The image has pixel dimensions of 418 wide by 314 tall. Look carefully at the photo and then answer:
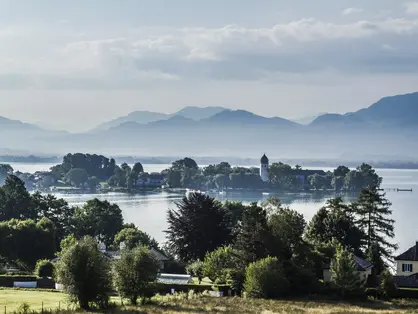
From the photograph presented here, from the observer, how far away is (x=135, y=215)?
11644 cm

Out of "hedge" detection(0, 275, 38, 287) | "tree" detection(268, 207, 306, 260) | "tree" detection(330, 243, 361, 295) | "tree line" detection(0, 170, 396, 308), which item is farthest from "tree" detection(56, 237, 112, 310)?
"tree" detection(330, 243, 361, 295)

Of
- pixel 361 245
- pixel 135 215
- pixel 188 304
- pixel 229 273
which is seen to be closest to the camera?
pixel 188 304

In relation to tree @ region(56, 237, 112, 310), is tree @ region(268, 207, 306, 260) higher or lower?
higher

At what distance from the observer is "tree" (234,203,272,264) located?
5053 cm

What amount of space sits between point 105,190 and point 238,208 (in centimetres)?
12545

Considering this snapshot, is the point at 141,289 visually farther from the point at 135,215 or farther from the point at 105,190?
the point at 105,190

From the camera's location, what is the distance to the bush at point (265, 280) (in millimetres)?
46938

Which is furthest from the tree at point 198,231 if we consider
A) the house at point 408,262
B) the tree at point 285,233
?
the house at point 408,262

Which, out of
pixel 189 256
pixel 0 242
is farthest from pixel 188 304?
pixel 0 242

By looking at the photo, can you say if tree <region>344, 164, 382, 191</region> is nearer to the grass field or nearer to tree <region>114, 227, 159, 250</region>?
tree <region>114, 227, 159, 250</region>

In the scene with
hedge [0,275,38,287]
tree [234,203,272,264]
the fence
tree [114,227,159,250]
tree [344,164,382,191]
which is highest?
tree [344,164,382,191]

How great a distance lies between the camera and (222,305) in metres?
41.6

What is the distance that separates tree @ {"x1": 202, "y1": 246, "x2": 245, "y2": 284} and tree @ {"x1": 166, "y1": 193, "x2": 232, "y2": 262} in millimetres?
7498

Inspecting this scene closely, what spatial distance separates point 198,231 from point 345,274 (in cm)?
1829
